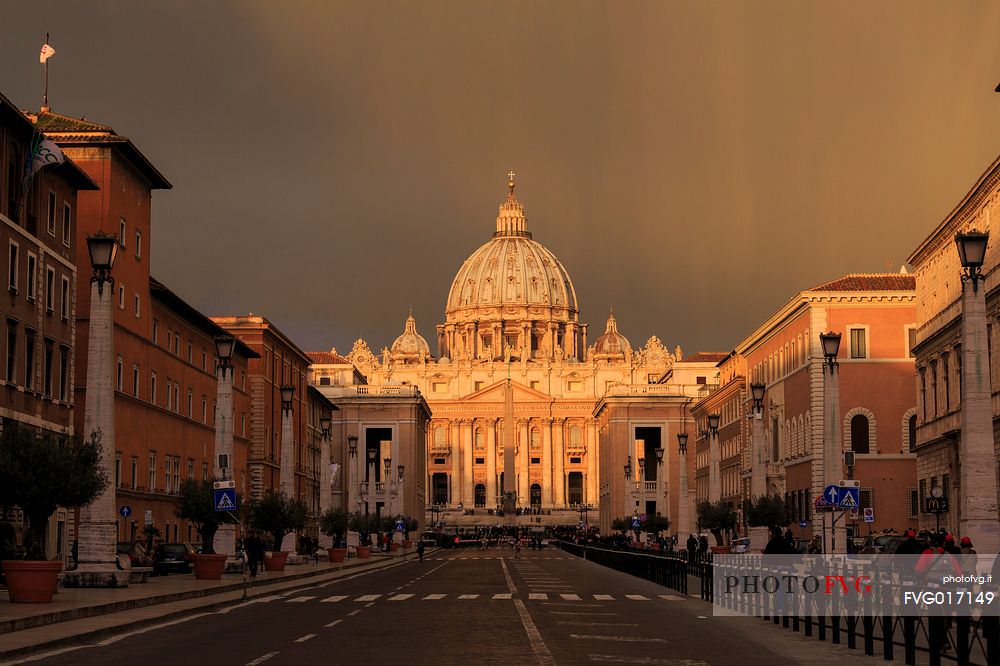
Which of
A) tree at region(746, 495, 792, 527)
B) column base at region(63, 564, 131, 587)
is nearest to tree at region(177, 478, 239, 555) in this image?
column base at region(63, 564, 131, 587)

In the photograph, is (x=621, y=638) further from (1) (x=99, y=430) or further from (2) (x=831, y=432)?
(2) (x=831, y=432)

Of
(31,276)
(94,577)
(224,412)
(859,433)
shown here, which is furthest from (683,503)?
(94,577)

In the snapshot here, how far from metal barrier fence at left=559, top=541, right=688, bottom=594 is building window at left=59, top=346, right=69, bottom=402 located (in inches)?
847

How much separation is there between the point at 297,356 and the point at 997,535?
94019 mm

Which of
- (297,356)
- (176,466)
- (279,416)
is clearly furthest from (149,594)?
(297,356)

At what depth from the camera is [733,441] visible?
4771 inches

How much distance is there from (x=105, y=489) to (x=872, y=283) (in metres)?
57.7

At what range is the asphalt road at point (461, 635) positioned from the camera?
72.5ft

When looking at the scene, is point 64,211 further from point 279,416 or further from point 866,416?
point 279,416

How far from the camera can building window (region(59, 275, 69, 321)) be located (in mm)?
56188

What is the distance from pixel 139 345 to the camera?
68812mm

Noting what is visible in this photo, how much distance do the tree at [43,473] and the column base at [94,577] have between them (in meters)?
1.94

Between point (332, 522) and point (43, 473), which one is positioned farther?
point (332, 522)

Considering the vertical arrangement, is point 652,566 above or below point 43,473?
below
